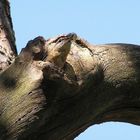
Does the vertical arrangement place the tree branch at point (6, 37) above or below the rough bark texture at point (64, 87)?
above

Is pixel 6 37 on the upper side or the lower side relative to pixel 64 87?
upper

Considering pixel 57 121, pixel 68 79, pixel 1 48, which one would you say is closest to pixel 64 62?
pixel 68 79

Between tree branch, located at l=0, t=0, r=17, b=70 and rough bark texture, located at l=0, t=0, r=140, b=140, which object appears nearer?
rough bark texture, located at l=0, t=0, r=140, b=140

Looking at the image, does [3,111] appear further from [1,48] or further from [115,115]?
[1,48]

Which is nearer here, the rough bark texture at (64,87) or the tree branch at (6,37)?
the rough bark texture at (64,87)

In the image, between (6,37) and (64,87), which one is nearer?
(64,87)

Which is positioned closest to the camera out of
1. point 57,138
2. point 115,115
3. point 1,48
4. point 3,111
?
point 3,111

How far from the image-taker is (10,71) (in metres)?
1.55

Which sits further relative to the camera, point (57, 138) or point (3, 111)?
point (57, 138)

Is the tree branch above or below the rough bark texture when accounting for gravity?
above

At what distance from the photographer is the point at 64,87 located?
1.52 metres

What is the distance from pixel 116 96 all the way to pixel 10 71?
0.35m

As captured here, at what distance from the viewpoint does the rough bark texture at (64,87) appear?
150 centimetres

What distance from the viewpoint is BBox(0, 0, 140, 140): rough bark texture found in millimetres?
1495
